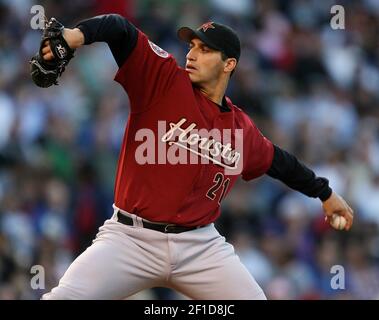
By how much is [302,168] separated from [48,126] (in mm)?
3555

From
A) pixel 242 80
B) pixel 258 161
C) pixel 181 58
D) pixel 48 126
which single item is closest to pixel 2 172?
pixel 48 126

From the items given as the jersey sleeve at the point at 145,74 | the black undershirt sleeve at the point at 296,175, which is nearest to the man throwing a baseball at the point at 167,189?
the jersey sleeve at the point at 145,74

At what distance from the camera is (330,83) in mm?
9977

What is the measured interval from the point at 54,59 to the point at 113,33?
0.34 metres

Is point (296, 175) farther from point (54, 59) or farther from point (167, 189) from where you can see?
point (54, 59)

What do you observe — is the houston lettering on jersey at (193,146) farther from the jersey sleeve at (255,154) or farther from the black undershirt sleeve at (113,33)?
the black undershirt sleeve at (113,33)

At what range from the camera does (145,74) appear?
15.0 ft

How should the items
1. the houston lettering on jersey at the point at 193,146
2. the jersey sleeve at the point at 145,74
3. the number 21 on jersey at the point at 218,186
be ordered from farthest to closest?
the number 21 on jersey at the point at 218,186, the houston lettering on jersey at the point at 193,146, the jersey sleeve at the point at 145,74

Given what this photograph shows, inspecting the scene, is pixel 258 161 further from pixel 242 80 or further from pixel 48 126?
pixel 242 80

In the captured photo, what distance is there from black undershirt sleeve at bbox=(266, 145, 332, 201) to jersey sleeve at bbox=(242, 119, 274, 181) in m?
0.05

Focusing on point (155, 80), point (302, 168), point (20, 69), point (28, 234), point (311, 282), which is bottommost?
point (311, 282)

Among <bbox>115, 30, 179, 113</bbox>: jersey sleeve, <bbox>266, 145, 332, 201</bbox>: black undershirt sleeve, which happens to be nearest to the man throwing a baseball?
<bbox>115, 30, 179, 113</bbox>: jersey sleeve

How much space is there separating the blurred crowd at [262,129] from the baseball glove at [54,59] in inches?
116

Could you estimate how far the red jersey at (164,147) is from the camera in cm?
461
